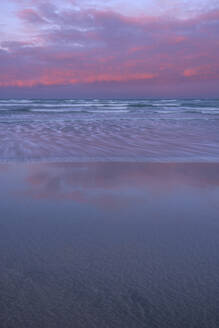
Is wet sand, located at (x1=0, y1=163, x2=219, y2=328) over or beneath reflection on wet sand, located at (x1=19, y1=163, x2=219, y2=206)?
beneath

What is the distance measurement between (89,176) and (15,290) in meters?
3.49

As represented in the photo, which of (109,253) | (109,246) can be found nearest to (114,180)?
(109,246)

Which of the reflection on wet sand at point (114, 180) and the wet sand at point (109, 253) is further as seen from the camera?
the reflection on wet sand at point (114, 180)

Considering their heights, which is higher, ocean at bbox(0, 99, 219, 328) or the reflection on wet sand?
the reflection on wet sand

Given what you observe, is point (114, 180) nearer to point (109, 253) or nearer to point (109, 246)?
point (109, 246)

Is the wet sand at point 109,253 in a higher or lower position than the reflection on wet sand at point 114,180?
lower

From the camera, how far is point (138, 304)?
2283mm

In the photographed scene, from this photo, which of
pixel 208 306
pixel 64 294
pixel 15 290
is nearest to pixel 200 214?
pixel 208 306

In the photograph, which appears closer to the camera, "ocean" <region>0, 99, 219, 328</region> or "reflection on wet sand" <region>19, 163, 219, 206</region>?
"ocean" <region>0, 99, 219, 328</region>

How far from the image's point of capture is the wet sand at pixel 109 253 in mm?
2207

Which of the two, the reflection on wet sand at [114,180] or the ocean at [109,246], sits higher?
the reflection on wet sand at [114,180]

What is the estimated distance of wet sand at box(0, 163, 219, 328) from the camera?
7.24 feet

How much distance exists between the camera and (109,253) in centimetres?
299

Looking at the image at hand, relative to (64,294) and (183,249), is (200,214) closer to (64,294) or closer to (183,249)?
(183,249)
